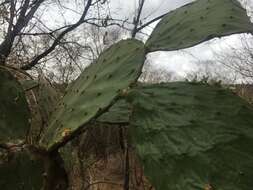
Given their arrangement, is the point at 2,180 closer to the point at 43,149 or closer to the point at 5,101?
the point at 43,149

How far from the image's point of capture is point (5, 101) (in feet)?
4.31

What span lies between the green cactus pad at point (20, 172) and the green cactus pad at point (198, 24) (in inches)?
14.9

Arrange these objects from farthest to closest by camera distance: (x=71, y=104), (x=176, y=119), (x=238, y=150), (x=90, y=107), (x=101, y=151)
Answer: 1. (x=101, y=151)
2. (x=71, y=104)
3. (x=90, y=107)
4. (x=176, y=119)
5. (x=238, y=150)

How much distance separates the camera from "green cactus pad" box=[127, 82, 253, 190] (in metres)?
0.80

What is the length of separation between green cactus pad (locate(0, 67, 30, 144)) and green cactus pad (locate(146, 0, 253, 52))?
1.28 ft

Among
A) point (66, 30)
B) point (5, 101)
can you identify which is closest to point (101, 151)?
point (66, 30)

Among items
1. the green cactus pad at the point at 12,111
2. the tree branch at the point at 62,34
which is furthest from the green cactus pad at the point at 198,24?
the tree branch at the point at 62,34

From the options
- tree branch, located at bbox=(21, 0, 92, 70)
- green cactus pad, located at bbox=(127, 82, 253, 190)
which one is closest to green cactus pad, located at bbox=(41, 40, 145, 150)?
green cactus pad, located at bbox=(127, 82, 253, 190)

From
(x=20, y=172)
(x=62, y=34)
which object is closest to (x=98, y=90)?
(x=20, y=172)

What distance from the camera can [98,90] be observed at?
113 cm

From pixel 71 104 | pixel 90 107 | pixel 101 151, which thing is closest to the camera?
pixel 90 107

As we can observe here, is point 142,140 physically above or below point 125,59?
below

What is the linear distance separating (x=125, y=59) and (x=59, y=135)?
9.0 inches

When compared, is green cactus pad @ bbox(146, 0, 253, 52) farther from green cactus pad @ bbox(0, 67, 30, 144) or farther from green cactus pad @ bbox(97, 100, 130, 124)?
green cactus pad @ bbox(0, 67, 30, 144)
